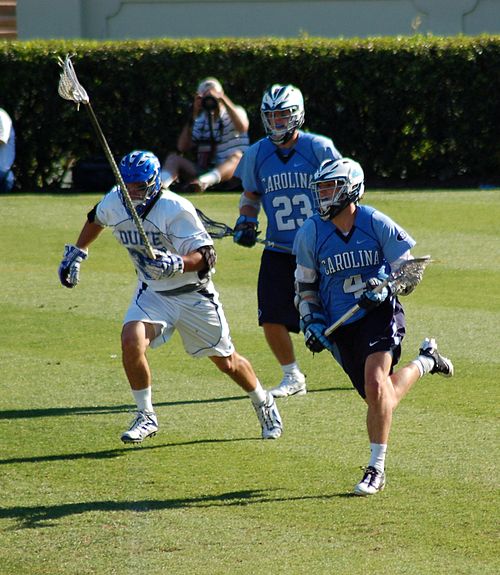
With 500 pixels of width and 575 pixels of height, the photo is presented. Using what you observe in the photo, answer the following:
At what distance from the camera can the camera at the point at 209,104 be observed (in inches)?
737

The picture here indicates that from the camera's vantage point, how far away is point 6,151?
64.1 feet

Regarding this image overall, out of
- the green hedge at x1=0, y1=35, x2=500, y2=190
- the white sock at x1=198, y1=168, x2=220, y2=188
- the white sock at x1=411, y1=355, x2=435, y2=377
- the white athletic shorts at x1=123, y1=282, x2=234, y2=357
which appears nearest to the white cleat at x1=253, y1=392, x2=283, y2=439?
the white athletic shorts at x1=123, y1=282, x2=234, y2=357

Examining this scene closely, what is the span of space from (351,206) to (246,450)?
175 cm

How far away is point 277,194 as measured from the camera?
9273 mm

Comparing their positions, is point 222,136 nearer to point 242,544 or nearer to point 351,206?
point 351,206

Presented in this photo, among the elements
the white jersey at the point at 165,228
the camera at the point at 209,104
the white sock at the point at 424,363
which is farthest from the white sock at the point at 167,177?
the white sock at the point at 424,363

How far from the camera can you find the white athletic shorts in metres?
8.03

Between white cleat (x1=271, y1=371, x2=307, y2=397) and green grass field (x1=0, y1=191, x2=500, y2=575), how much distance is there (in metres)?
0.09

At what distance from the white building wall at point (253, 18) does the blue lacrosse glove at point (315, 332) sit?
20.9 m

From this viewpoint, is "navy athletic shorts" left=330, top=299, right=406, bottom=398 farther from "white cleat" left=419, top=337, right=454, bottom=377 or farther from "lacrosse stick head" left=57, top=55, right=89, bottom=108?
"lacrosse stick head" left=57, top=55, right=89, bottom=108

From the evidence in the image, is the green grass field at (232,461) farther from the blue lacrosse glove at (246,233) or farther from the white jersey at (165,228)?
the white jersey at (165,228)

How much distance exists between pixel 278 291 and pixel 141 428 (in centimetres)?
189

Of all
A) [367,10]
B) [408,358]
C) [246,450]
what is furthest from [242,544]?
[367,10]

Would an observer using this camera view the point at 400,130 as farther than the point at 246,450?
Yes
